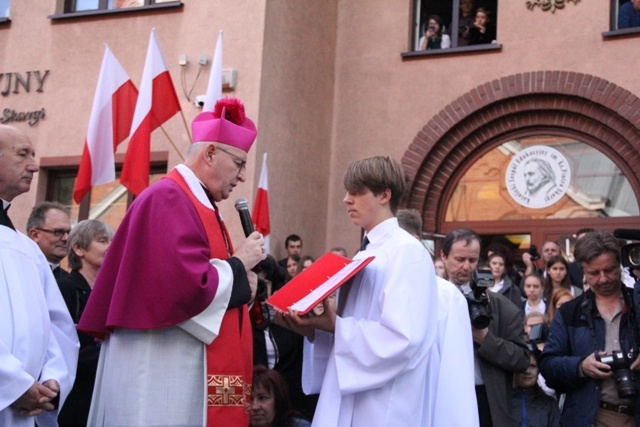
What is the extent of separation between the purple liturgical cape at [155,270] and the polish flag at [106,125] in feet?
16.4

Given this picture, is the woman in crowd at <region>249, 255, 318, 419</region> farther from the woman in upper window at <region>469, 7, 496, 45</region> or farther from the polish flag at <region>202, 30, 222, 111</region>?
the woman in upper window at <region>469, 7, 496, 45</region>

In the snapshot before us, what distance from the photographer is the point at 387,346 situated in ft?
13.9

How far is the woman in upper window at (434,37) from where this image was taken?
1223 cm

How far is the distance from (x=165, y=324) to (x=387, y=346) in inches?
37.3

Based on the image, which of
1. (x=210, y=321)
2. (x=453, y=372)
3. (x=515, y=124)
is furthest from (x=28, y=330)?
(x=515, y=124)

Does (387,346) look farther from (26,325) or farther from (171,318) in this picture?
(26,325)

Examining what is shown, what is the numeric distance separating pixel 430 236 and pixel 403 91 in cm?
188

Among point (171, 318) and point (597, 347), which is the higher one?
point (171, 318)

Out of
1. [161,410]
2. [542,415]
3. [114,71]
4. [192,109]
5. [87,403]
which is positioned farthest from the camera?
[192,109]

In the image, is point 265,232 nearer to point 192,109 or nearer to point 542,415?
point 192,109

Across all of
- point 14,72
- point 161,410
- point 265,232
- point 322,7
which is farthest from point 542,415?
point 14,72

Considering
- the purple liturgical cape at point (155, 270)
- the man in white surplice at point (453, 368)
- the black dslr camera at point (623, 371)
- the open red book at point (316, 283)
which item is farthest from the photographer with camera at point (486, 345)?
the purple liturgical cape at point (155, 270)

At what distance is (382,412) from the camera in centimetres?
429

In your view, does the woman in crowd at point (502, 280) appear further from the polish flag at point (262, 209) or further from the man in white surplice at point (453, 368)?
the man in white surplice at point (453, 368)
